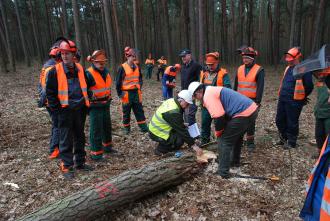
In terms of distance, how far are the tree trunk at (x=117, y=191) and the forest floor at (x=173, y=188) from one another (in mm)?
238

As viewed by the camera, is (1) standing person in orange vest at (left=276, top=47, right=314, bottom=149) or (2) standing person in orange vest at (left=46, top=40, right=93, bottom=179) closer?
(2) standing person in orange vest at (left=46, top=40, right=93, bottom=179)

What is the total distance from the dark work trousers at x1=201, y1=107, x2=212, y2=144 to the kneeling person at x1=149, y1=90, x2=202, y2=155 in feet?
2.87

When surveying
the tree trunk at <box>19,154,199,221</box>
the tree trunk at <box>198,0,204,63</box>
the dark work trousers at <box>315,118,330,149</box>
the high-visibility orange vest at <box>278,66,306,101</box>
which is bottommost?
the tree trunk at <box>19,154,199,221</box>

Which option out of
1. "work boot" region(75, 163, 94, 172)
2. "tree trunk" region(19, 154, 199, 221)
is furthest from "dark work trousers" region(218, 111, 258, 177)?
"work boot" region(75, 163, 94, 172)

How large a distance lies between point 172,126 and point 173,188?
3.85 feet

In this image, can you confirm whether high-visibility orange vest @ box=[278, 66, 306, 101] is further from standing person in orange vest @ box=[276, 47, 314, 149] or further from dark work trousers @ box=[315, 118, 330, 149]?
dark work trousers @ box=[315, 118, 330, 149]

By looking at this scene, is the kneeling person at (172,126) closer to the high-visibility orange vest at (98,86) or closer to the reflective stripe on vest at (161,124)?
the reflective stripe on vest at (161,124)

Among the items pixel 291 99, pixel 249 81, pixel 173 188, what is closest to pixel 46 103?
pixel 173 188

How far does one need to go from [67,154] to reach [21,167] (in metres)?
1.23

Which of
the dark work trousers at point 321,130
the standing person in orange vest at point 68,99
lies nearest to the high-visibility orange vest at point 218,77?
the dark work trousers at point 321,130

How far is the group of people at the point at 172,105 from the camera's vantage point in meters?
4.38

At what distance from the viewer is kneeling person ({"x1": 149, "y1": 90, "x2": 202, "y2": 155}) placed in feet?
16.1

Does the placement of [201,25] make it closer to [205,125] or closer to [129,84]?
[129,84]

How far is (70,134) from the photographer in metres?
4.79
